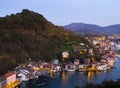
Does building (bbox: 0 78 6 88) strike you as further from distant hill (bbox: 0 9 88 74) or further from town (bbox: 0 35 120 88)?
distant hill (bbox: 0 9 88 74)

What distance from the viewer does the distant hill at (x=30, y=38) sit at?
68.5ft

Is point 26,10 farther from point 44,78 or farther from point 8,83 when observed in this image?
point 8,83

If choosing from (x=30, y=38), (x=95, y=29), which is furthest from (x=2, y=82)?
(x=95, y=29)

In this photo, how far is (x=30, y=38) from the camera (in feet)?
76.2

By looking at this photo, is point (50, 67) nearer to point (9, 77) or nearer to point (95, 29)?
point (9, 77)

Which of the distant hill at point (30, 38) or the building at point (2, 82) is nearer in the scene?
the building at point (2, 82)

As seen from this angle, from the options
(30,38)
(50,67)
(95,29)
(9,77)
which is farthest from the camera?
(95,29)

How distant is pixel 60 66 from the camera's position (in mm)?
21094

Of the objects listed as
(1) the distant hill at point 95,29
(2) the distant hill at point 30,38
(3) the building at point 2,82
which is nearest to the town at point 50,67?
(3) the building at point 2,82

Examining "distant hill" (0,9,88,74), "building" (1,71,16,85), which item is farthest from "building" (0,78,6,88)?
"distant hill" (0,9,88,74)

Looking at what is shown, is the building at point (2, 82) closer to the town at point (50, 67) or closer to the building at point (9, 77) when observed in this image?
the town at point (50, 67)

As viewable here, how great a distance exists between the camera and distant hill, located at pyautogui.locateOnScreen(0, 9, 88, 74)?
68.5ft

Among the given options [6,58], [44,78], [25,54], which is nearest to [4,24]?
[25,54]

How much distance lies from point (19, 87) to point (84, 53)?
10.1 metres
